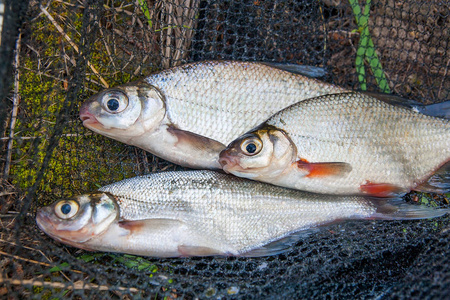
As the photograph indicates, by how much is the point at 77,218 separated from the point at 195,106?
3.75ft

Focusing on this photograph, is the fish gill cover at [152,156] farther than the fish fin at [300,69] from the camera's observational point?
No

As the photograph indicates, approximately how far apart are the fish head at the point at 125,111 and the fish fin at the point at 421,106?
1664mm

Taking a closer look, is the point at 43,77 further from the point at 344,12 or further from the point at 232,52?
the point at 344,12

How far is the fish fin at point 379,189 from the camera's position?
2787 mm

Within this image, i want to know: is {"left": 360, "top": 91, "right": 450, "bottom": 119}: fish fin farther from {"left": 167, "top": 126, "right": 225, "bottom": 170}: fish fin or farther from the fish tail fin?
{"left": 167, "top": 126, "right": 225, "bottom": 170}: fish fin

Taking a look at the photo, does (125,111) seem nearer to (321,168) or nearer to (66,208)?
(66,208)

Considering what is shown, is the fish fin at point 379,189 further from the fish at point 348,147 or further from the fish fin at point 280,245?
the fish fin at point 280,245

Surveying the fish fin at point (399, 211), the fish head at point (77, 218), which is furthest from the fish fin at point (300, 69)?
the fish head at point (77, 218)

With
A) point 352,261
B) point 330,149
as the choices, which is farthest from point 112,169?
point 352,261

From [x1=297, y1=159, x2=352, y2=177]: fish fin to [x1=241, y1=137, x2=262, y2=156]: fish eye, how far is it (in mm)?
330

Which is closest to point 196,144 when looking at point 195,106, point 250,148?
point 195,106

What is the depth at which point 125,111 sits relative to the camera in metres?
2.73

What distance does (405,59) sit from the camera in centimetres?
362

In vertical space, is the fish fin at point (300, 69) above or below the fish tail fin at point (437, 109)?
above
